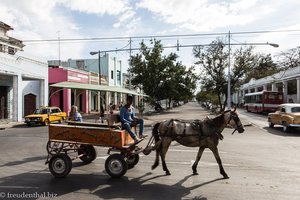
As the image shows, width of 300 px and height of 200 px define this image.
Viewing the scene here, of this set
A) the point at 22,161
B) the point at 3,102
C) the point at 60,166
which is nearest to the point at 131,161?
the point at 60,166

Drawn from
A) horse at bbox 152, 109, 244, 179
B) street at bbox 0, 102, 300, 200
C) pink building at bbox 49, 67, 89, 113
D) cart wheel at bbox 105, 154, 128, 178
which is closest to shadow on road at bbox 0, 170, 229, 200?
street at bbox 0, 102, 300, 200

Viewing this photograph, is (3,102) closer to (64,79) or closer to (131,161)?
(64,79)

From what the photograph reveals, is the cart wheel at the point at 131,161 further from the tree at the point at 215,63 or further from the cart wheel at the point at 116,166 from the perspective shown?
the tree at the point at 215,63

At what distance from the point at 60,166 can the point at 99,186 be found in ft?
4.42

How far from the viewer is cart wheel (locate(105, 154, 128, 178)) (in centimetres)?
738

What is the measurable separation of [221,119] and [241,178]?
158 cm

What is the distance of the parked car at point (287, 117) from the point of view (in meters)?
18.2

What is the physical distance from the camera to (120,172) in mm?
7387

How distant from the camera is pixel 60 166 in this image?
7.56 meters

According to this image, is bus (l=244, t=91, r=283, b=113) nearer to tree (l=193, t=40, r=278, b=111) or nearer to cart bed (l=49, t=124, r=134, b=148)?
tree (l=193, t=40, r=278, b=111)

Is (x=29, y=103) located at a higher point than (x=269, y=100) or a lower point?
lower

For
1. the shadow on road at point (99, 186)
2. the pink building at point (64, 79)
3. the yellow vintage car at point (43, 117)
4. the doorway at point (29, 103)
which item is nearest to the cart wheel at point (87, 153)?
the shadow on road at point (99, 186)

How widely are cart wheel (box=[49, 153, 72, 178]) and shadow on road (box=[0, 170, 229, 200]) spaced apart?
0.49ft

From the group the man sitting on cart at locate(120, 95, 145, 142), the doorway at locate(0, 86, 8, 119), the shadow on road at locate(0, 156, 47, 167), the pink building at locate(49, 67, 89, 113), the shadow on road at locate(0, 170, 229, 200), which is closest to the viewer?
the shadow on road at locate(0, 170, 229, 200)
